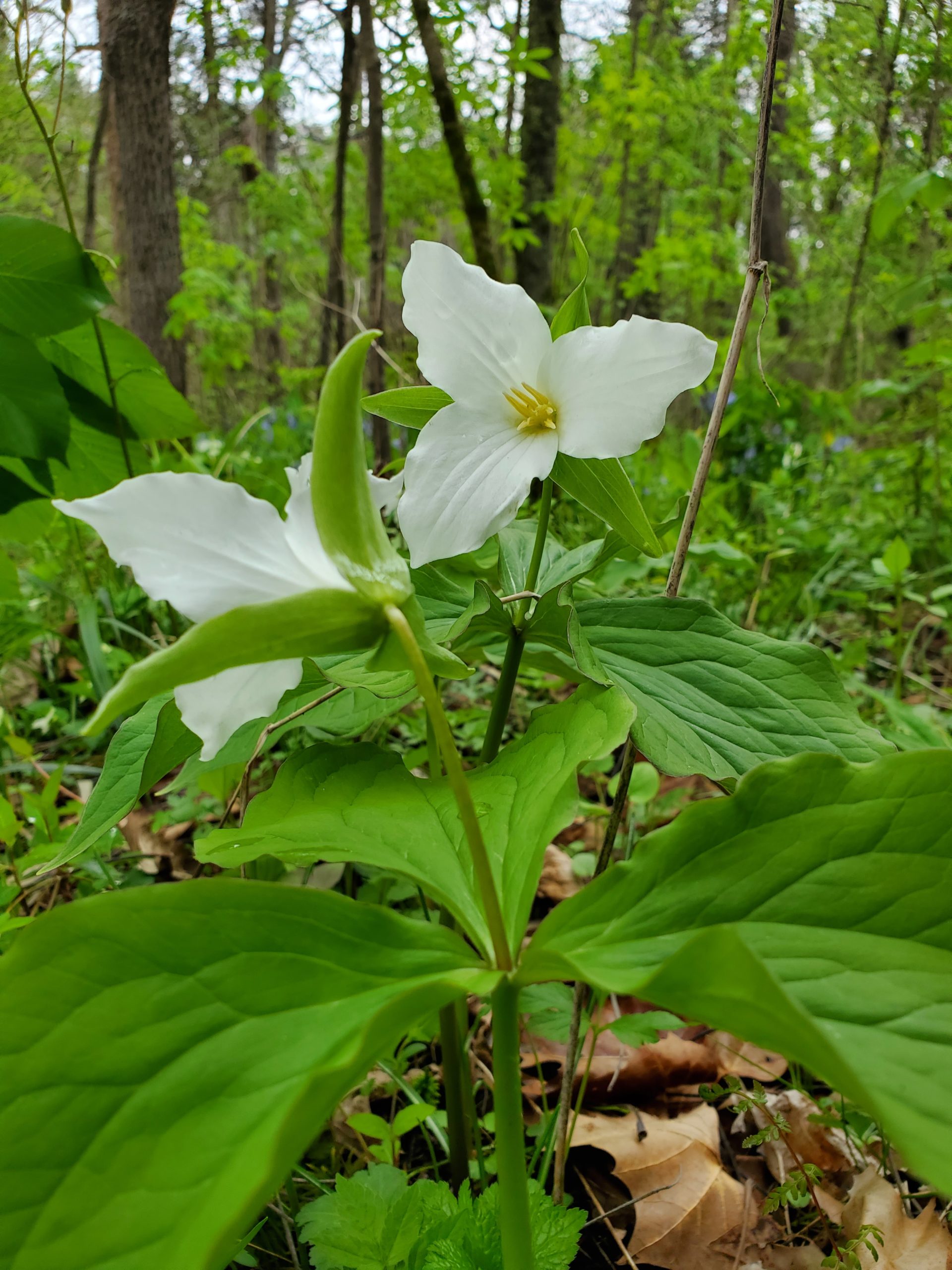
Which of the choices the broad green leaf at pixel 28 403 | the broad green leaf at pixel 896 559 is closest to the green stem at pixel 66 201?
the broad green leaf at pixel 28 403

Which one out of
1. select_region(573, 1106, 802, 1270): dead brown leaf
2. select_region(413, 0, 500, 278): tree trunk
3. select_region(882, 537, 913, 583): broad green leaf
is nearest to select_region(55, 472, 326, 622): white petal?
select_region(573, 1106, 802, 1270): dead brown leaf

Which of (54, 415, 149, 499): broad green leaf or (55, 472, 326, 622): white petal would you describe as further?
(54, 415, 149, 499): broad green leaf

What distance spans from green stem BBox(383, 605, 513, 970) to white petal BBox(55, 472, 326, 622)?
0.07 metres

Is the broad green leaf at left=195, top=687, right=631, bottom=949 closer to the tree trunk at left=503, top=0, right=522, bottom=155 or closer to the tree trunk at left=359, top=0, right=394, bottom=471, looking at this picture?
the tree trunk at left=359, top=0, right=394, bottom=471

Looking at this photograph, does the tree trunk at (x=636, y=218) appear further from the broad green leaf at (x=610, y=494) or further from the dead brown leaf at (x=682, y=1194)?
the dead brown leaf at (x=682, y=1194)

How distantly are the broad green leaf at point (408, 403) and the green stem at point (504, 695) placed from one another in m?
0.21

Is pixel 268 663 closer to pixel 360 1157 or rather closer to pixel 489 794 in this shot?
pixel 489 794

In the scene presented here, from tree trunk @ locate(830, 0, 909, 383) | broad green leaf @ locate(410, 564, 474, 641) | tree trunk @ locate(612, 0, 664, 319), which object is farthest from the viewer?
tree trunk @ locate(612, 0, 664, 319)

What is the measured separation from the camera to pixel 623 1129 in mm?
917

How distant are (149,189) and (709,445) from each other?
11.3 feet

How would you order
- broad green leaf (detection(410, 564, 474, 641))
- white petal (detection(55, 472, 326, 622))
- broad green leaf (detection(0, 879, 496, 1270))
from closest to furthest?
1. broad green leaf (detection(0, 879, 496, 1270))
2. white petal (detection(55, 472, 326, 622))
3. broad green leaf (detection(410, 564, 474, 641))

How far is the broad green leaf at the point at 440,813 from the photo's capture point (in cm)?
51

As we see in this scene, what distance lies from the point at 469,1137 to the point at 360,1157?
15 cm

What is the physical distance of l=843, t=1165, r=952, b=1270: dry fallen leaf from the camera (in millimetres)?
717
